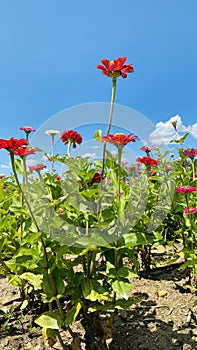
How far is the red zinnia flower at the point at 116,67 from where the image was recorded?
141cm

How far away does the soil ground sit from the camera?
6.17ft

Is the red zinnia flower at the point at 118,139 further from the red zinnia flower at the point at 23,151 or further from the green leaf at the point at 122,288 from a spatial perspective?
the green leaf at the point at 122,288

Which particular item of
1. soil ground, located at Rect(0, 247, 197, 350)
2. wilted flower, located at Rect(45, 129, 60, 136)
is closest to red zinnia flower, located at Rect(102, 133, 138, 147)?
wilted flower, located at Rect(45, 129, 60, 136)

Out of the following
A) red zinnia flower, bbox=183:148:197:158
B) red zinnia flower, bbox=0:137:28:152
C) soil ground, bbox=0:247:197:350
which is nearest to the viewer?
red zinnia flower, bbox=0:137:28:152

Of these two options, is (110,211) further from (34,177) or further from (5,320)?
(5,320)

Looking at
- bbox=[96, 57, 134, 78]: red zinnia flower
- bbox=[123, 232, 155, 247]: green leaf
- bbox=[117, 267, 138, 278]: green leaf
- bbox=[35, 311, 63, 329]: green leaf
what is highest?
bbox=[96, 57, 134, 78]: red zinnia flower

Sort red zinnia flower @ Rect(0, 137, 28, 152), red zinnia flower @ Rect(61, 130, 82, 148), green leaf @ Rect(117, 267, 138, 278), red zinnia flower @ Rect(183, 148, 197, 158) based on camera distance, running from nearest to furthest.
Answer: red zinnia flower @ Rect(0, 137, 28, 152)
green leaf @ Rect(117, 267, 138, 278)
red zinnia flower @ Rect(61, 130, 82, 148)
red zinnia flower @ Rect(183, 148, 197, 158)

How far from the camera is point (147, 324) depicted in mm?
2076

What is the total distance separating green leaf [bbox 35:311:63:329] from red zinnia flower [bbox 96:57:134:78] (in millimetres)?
1140

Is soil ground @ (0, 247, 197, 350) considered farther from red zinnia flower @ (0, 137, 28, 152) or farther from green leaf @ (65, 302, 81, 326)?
red zinnia flower @ (0, 137, 28, 152)

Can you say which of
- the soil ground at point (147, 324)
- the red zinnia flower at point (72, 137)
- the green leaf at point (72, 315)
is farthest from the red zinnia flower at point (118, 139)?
the soil ground at point (147, 324)

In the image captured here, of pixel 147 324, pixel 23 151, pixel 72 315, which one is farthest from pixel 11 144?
pixel 147 324

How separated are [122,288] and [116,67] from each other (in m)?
0.94

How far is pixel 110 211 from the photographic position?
4.83 ft
